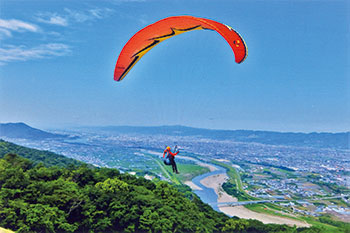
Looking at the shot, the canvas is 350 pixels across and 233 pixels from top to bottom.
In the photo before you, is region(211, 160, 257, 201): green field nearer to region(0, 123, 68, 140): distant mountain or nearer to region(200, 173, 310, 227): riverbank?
region(200, 173, 310, 227): riverbank

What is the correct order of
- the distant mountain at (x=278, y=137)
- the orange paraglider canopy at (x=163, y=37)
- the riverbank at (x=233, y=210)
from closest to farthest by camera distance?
the orange paraglider canopy at (x=163, y=37)
the riverbank at (x=233, y=210)
the distant mountain at (x=278, y=137)

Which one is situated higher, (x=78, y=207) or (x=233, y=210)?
(x=78, y=207)

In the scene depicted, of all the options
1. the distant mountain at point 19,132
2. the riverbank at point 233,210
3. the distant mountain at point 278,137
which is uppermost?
the distant mountain at point 278,137

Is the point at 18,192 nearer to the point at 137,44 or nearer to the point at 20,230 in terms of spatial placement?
the point at 20,230

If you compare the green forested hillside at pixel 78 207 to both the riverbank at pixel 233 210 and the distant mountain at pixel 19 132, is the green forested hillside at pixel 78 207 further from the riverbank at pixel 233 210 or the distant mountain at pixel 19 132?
the distant mountain at pixel 19 132

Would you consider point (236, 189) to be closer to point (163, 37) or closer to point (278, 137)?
point (163, 37)

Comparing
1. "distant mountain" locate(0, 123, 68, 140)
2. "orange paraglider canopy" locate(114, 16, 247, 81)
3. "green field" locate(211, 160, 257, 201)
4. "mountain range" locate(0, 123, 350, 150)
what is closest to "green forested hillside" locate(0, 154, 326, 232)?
"orange paraglider canopy" locate(114, 16, 247, 81)

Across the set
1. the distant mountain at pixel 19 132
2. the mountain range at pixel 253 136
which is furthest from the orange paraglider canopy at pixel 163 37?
the distant mountain at pixel 19 132

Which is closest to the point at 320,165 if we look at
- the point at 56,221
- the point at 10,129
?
the point at 56,221

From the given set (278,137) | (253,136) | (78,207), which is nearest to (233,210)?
(78,207)
